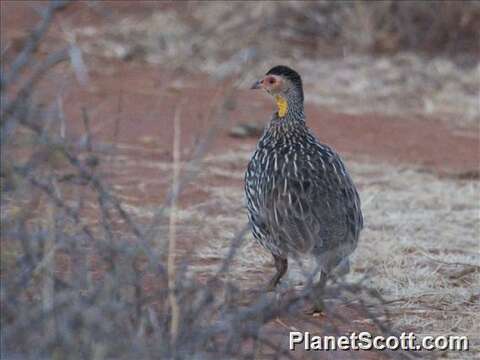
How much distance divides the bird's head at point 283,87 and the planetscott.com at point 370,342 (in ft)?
5.15

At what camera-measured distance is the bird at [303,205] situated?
6.11 meters

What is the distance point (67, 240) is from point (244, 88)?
31.1 feet

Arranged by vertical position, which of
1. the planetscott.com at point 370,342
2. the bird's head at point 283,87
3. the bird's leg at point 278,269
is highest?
the bird's head at point 283,87

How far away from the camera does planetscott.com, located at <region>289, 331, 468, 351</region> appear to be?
216 inches

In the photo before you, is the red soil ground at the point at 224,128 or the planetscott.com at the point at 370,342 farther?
the red soil ground at the point at 224,128

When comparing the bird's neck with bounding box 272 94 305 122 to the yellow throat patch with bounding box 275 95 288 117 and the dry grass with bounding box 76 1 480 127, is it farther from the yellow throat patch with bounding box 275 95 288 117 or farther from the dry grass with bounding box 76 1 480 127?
the dry grass with bounding box 76 1 480 127

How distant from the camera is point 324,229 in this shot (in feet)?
20.1

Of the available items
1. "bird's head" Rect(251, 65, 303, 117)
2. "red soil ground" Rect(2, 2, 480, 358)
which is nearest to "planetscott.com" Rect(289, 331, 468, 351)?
"bird's head" Rect(251, 65, 303, 117)

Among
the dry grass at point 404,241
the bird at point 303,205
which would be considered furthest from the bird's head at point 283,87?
the dry grass at point 404,241

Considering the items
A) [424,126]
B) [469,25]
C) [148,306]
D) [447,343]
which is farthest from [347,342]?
[469,25]

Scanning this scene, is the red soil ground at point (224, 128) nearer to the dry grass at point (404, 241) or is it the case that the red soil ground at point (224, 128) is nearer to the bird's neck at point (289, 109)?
the dry grass at point (404, 241)

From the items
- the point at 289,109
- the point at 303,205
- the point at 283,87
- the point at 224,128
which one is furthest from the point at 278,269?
the point at 224,128

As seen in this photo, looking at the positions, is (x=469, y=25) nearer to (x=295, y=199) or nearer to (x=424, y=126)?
(x=424, y=126)

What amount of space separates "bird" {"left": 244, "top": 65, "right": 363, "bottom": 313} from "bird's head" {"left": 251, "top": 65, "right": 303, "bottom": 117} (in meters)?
0.36
